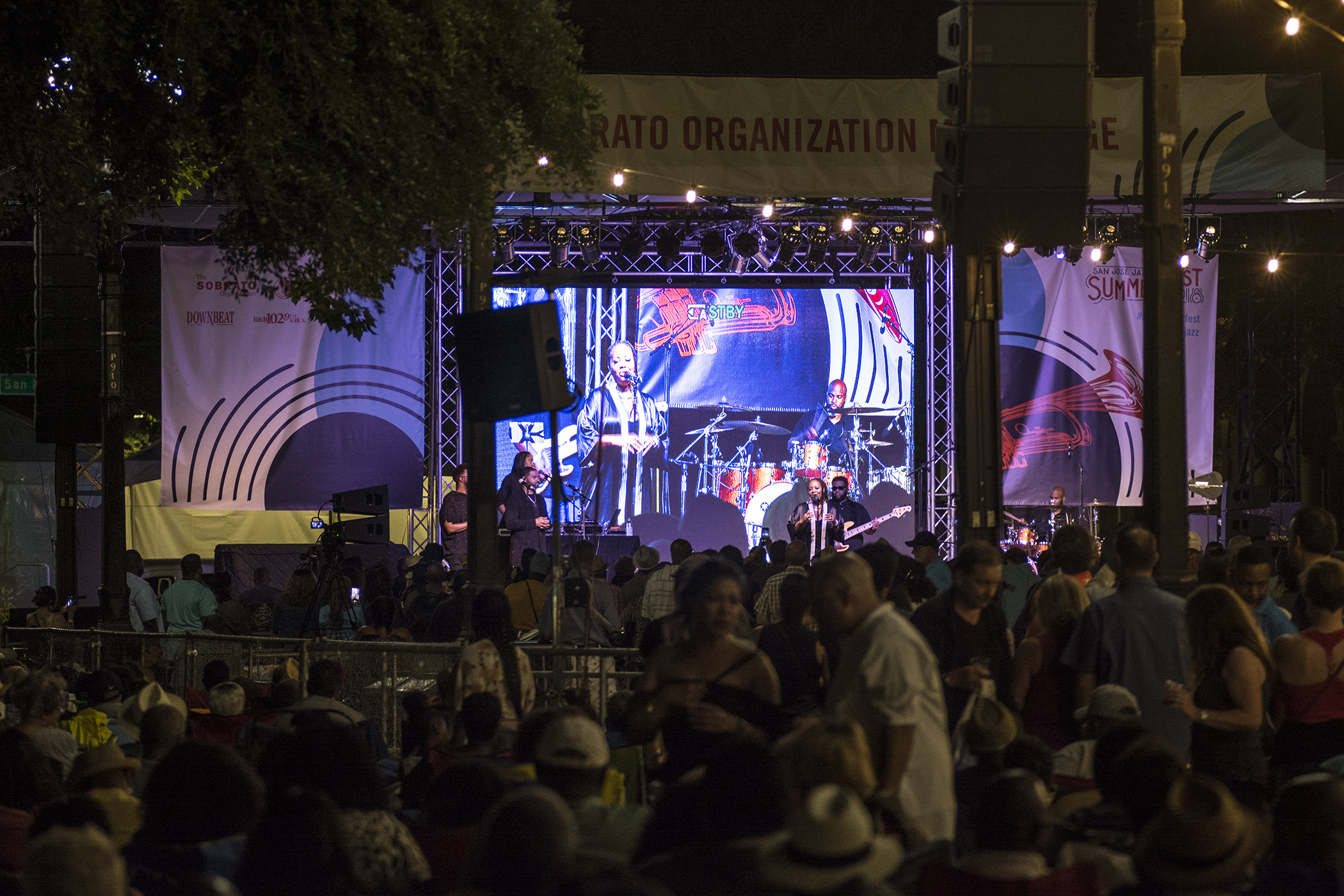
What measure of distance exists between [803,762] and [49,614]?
11.3 metres

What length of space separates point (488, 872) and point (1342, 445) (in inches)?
1230

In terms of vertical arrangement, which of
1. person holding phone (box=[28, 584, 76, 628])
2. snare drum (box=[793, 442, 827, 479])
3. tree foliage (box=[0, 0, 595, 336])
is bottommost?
person holding phone (box=[28, 584, 76, 628])

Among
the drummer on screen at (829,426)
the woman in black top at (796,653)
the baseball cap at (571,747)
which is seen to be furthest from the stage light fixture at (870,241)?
the baseball cap at (571,747)

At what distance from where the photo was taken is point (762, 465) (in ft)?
63.6

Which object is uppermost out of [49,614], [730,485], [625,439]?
[625,439]

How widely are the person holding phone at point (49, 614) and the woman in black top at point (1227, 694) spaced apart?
35.1ft

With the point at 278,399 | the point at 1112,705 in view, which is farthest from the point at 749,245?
the point at 1112,705

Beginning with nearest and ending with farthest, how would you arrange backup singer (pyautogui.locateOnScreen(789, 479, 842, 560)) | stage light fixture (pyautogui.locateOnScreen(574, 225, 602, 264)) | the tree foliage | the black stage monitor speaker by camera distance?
the tree foliage
the black stage monitor speaker
backup singer (pyautogui.locateOnScreen(789, 479, 842, 560))
stage light fixture (pyautogui.locateOnScreen(574, 225, 602, 264))

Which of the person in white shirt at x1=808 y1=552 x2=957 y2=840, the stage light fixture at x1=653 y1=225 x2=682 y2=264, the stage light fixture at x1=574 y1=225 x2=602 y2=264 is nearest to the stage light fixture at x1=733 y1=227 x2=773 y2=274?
the stage light fixture at x1=653 y1=225 x2=682 y2=264

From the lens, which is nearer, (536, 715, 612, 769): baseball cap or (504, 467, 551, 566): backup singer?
(536, 715, 612, 769): baseball cap

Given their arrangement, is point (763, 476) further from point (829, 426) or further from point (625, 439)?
point (625, 439)

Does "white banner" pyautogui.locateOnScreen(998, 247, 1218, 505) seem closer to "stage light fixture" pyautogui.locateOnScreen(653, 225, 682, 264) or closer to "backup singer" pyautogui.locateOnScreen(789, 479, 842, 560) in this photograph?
"backup singer" pyautogui.locateOnScreen(789, 479, 842, 560)

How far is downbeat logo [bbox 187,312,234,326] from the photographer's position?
1822 centimetres

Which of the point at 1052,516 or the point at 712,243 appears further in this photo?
the point at 1052,516
